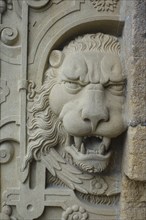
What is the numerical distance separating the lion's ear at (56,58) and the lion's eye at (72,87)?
0.11 meters

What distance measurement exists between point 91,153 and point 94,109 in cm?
22

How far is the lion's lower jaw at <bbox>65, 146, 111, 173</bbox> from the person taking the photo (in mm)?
1217

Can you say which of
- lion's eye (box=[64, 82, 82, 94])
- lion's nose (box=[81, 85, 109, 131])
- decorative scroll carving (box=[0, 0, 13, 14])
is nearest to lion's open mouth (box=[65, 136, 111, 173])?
lion's nose (box=[81, 85, 109, 131])

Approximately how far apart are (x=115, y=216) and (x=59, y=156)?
15.3 inches

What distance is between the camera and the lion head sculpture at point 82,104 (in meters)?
1.16

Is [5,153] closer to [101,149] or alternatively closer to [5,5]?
[101,149]

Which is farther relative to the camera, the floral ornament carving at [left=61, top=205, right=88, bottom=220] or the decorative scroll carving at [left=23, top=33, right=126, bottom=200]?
the floral ornament carving at [left=61, top=205, right=88, bottom=220]

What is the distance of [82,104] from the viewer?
116cm

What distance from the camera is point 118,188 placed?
130 cm

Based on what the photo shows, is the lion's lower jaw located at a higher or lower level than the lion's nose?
lower

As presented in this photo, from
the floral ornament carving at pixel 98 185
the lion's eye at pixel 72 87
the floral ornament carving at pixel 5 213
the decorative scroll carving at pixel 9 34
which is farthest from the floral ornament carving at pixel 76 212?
the decorative scroll carving at pixel 9 34

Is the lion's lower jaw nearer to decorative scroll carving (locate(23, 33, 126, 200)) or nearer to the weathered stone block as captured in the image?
decorative scroll carving (locate(23, 33, 126, 200))

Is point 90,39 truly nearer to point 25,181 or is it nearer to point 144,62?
point 144,62

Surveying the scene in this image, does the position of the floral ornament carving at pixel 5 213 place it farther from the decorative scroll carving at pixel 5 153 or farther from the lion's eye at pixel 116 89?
the lion's eye at pixel 116 89
